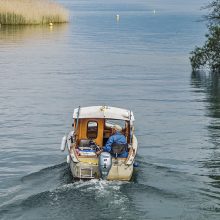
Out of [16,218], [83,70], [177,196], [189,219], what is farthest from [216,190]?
[83,70]

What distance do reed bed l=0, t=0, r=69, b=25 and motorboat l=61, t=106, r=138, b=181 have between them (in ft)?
210

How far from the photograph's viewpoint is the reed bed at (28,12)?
300 ft

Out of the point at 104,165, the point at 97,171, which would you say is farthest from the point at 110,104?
the point at 104,165

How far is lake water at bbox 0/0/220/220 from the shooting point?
2283 cm

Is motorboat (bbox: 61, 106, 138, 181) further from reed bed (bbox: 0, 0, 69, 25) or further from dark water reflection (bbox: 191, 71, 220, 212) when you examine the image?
A: reed bed (bbox: 0, 0, 69, 25)

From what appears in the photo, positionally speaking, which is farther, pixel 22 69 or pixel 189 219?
pixel 22 69

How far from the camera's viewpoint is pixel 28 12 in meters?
95.6

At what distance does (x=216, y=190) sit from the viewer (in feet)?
84.5

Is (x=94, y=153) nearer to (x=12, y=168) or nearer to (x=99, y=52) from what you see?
(x=12, y=168)

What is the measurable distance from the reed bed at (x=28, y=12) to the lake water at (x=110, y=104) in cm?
907

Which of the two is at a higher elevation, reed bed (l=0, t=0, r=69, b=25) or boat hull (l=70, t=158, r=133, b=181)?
reed bed (l=0, t=0, r=69, b=25)

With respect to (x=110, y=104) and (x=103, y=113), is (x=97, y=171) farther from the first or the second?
(x=110, y=104)

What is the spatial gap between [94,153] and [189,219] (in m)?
5.99

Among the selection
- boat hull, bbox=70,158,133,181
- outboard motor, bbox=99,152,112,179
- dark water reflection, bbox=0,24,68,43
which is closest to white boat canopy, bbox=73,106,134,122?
boat hull, bbox=70,158,133,181
